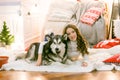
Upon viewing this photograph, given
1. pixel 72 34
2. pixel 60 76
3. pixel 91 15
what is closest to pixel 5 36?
pixel 91 15

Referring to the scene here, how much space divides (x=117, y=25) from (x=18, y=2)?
164 cm

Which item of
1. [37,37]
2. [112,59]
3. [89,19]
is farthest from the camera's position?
[37,37]

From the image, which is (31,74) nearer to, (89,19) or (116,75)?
(116,75)

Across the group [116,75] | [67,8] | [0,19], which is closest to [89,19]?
[67,8]

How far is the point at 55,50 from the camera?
2.29m

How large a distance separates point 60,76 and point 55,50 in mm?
292

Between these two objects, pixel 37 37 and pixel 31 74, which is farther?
pixel 37 37

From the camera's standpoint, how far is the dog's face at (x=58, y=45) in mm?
2288

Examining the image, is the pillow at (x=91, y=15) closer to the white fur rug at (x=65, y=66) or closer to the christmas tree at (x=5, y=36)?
the christmas tree at (x=5, y=36)

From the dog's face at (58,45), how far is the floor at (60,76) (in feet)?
0.76

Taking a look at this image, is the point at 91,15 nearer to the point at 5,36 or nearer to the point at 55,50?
the point at 5,36

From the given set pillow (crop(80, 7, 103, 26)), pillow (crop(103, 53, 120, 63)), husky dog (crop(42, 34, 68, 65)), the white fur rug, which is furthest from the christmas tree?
pillow (crop(103, 53, 120, 63))

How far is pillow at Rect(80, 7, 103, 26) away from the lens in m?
3.88

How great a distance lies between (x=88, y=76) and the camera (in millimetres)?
2064
